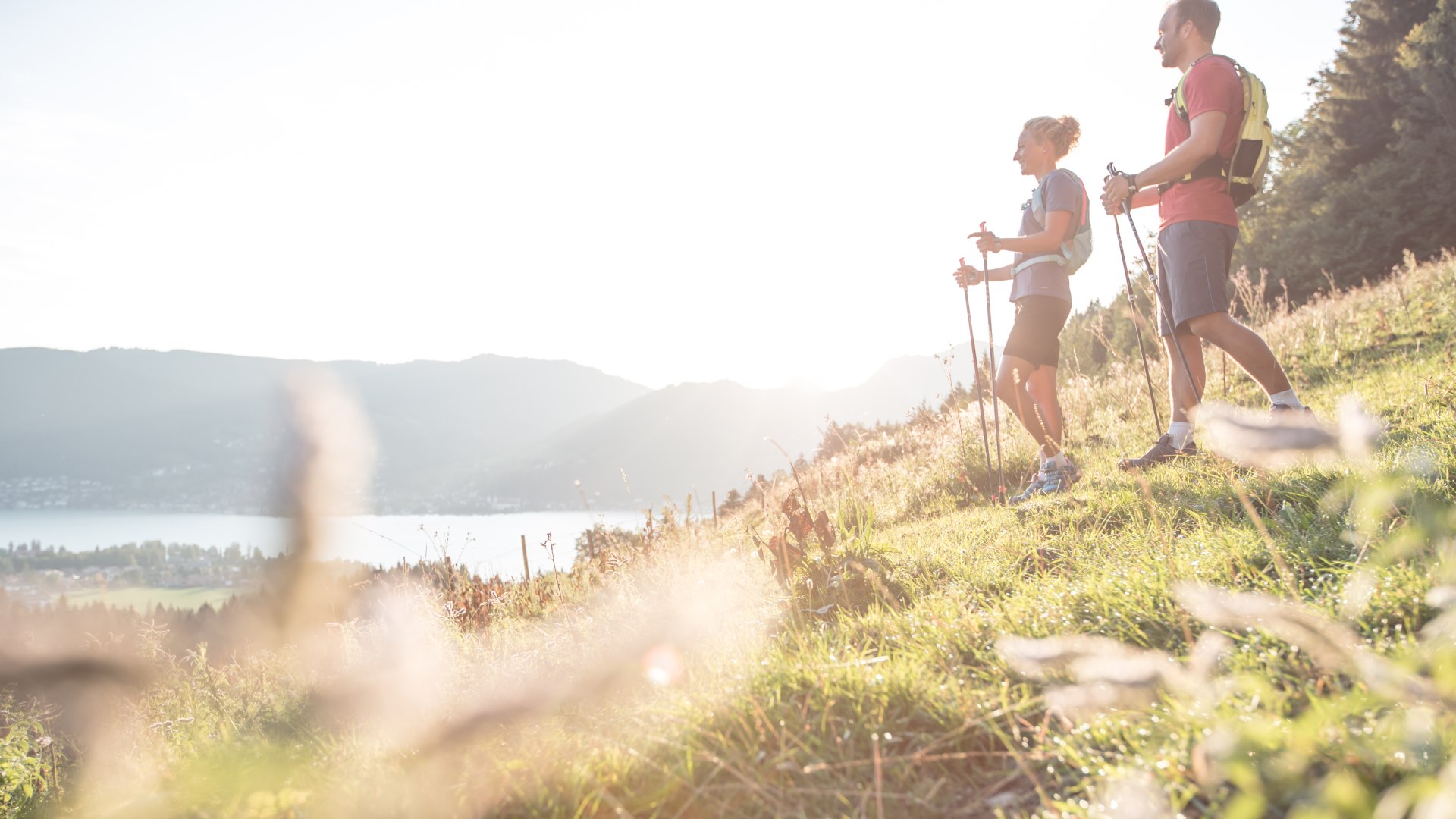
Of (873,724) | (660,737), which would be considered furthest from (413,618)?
(873,724)

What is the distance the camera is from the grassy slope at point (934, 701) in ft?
5.07

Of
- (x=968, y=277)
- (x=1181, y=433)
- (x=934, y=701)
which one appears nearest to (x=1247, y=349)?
(x=1181, y=433)

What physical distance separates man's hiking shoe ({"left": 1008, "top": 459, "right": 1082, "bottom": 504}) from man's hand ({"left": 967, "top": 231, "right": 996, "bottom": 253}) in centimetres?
153

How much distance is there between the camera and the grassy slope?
5.07 ft

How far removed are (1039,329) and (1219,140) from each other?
149 cm

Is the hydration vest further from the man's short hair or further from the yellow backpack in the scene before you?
the man's short hair

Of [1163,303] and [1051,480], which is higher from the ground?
[1163,303]

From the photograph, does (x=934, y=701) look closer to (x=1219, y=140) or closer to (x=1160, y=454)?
(x=1160, y=454)

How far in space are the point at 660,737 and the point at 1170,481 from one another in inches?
128

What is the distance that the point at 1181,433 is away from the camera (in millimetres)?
4488

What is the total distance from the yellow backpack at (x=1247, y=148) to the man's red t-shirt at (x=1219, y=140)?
0.03 meters

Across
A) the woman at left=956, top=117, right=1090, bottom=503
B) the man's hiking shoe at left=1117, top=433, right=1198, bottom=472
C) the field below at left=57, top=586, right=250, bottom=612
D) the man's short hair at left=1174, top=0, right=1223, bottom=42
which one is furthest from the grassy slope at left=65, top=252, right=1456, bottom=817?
the field below at left=57, top=586, right=250, bottom=612

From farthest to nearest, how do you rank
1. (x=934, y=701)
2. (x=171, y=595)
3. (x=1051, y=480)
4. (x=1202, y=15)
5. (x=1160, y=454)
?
(x=171, y=595), (x=1051, y=480), (x=1160, y=454), (x=1202, y=15), (x=934, y=701)

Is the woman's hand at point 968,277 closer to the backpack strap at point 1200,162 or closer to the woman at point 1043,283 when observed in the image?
the woman at point 1043,283
